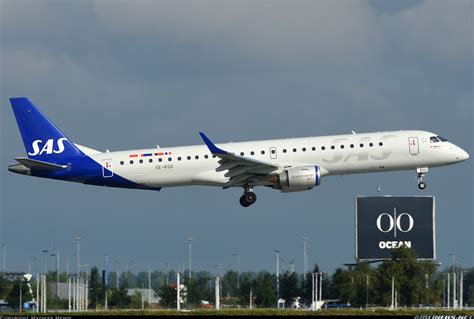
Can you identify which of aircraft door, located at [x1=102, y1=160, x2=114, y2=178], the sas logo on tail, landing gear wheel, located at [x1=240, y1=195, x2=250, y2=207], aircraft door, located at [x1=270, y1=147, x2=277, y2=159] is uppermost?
the sas logo on tail

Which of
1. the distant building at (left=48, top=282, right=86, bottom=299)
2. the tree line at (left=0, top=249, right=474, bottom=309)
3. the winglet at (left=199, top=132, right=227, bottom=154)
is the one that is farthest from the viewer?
the distant building at (left=48, top=282, right=86, bottom=299)

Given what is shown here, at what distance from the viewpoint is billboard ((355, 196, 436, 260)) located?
452 ft

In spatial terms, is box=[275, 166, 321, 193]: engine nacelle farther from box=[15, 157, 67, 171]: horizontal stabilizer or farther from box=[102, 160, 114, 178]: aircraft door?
box=[15, 157, 67, 171]: horizontal stabilizer

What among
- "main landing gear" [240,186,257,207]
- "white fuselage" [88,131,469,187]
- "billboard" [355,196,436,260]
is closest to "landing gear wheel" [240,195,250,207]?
"main landing gear" [240,186,257,207]

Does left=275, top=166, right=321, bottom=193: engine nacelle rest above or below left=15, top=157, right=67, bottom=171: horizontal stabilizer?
below

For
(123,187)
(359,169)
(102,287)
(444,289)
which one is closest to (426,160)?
(359,169)

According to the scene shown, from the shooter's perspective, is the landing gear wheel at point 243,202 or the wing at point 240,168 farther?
the landing gear wheel at point 243,202

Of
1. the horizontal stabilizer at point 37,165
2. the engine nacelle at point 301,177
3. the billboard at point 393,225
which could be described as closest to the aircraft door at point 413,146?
the engine nacelle at point 301,177

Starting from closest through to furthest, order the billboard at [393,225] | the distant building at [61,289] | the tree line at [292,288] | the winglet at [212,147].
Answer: the winglet at [212,147] → the tree line at [292,288] → the distant building at [61,289] → the billboard at [393,225]

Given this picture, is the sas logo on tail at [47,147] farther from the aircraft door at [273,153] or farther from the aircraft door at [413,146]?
the aircraft door at [413,146]

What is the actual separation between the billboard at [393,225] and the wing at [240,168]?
210ft

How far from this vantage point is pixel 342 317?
184 ft

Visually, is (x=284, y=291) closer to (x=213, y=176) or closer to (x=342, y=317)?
(x=213, y=176)

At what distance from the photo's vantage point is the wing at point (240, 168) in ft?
237
